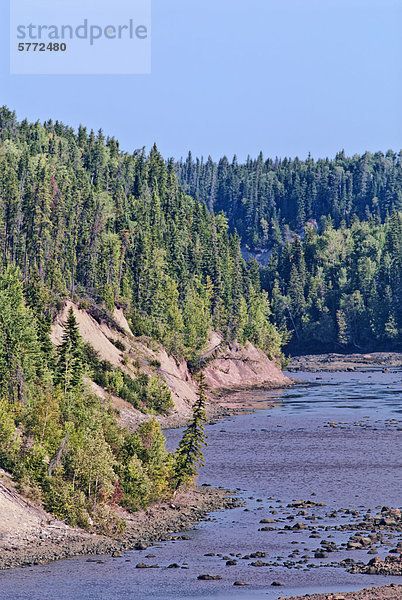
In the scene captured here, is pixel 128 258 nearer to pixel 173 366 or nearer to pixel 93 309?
pixel 173 366

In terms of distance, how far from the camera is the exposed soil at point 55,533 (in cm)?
5012

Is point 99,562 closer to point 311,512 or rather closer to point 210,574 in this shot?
point 210,574

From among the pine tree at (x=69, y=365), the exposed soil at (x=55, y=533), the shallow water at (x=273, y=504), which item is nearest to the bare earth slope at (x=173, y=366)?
the shallow water at (x=273, y=504)

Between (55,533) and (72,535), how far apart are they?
105cm

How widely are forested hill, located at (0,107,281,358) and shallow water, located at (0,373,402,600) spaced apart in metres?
27.3

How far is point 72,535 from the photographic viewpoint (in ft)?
175

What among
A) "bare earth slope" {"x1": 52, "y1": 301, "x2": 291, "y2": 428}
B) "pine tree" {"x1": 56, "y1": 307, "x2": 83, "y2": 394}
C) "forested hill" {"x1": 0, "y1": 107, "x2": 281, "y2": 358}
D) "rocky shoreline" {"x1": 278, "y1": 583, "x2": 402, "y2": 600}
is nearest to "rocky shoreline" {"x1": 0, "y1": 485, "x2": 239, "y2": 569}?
"rocky shoreline" {"x1": 278, "y1": 583, "x2": 402, "y2": 600}

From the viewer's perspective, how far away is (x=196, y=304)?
155 metres

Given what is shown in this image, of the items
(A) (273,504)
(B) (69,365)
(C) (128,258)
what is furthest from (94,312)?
(A) (273,504)

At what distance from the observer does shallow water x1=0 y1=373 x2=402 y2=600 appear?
147ft

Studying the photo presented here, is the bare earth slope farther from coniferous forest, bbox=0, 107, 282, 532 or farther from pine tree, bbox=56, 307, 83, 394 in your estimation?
pine tree, bbox=56, 307, 83, 394

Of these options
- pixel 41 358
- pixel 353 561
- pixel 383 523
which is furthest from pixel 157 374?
pixel 353 561

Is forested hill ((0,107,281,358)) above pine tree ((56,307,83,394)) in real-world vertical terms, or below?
above

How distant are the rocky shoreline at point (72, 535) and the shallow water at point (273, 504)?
1286mm
